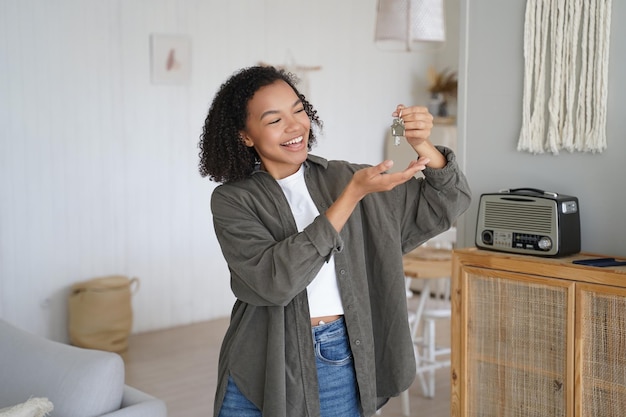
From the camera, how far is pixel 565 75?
283 centimetres

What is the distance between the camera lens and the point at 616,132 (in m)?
2.70

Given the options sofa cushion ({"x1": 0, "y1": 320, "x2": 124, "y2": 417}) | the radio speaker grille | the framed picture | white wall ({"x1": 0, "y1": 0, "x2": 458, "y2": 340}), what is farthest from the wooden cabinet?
the framed picture

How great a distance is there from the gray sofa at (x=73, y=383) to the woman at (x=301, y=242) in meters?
0.44

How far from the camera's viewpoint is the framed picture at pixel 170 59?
5.90m

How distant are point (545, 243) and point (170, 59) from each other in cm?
399

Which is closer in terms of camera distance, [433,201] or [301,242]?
[301,242]

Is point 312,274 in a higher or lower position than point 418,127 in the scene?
lower

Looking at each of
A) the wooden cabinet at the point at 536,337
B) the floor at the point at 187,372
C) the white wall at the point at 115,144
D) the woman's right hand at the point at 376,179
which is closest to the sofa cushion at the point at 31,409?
the woman's right hand at the point at 376,179

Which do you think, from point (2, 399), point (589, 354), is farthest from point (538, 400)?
point (2, 399)

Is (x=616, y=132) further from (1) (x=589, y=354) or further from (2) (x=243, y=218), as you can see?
(2) (x=243, y=218)

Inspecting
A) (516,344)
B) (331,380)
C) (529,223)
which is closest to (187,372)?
(516,344)

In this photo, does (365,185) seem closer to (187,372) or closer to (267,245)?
(267,245)

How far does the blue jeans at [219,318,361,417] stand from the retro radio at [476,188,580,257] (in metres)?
1.04

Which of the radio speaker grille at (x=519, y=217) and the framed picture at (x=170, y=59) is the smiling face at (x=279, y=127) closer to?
the radio speaker grille at (x=519, y=217)
